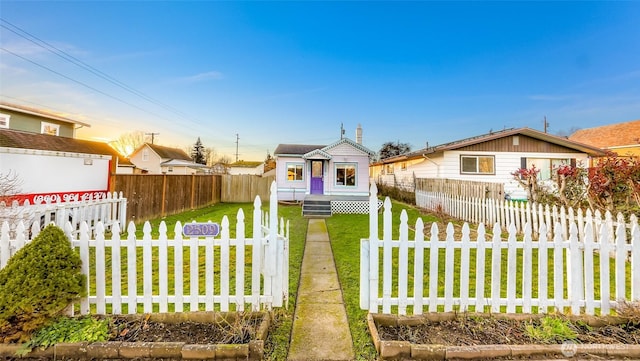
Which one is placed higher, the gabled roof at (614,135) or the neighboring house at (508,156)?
the gabled roof at (614,135)

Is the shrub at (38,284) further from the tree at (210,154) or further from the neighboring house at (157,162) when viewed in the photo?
the tree at (210,154)

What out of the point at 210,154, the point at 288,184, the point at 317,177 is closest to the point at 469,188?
the point at 317,177

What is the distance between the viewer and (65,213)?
16.3 ft

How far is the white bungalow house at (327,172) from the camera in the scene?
56.7 ft

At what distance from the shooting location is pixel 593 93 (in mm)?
18516

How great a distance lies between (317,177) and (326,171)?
827mm

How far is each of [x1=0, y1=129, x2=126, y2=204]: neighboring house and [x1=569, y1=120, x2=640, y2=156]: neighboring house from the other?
34.5 metres

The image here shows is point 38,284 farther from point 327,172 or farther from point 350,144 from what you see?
point 350,144

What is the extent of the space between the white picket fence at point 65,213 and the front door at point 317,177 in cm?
1128

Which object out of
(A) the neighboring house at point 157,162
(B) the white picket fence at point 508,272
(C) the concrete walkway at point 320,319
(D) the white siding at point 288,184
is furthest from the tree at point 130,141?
(B) the white picket fence at point 508,272

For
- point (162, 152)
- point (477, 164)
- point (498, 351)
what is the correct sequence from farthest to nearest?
1. point (162, 152)
2. point (477, 164)
3. point (498, 351)

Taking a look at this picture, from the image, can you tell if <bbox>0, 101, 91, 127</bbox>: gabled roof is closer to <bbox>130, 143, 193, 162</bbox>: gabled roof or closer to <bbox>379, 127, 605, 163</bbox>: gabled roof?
<bbox>130, 143, 193, 162</bbox>: gabled roof

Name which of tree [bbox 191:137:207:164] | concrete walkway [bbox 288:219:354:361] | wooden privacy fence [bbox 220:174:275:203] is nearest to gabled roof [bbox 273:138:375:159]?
wooden privacy fence [bbox 220:174:275:203]

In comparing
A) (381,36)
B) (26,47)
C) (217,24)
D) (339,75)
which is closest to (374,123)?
(339,75)
